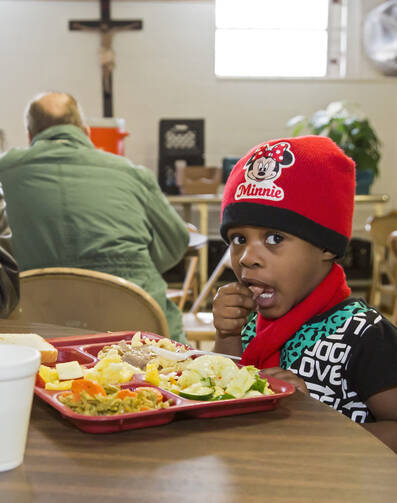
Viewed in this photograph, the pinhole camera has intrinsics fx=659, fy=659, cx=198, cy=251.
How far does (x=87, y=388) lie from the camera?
2.02ft

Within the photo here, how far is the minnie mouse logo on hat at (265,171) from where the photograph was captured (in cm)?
101

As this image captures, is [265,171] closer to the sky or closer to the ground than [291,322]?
closer to the sky

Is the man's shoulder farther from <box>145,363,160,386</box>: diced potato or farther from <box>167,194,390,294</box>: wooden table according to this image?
<box>167,194,390,294</box>: wooden table

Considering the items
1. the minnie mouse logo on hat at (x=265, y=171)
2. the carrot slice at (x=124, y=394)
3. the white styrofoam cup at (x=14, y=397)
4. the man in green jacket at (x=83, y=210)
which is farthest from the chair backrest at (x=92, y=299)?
the white styrofoam cup at (x=14, y=397)

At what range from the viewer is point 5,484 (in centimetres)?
48

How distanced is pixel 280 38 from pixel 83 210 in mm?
4619

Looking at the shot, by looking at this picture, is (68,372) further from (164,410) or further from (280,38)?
(280,38)

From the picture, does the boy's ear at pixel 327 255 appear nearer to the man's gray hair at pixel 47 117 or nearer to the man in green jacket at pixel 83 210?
the man in green jacket at pixel 83 210

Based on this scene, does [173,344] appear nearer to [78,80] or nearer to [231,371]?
[231,371]

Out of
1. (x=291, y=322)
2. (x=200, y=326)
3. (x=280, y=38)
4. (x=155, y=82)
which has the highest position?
(x=280, y=38)

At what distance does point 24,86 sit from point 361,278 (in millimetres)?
3396

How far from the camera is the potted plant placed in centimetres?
498

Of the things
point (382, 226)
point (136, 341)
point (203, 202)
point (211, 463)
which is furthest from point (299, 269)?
point (203, 202)

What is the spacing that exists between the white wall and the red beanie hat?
508 cm
